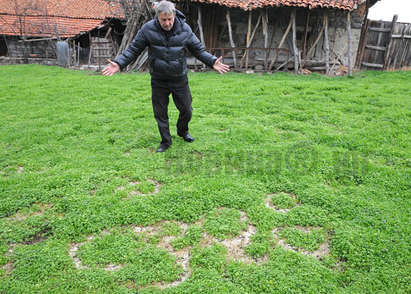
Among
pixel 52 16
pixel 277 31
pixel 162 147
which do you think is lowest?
pixel 162 147

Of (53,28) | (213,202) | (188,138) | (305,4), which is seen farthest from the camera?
(53,28)

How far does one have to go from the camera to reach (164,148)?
4941 mm

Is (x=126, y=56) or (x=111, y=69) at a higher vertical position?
(x=126, y=56)

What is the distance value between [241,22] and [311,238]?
1332cm

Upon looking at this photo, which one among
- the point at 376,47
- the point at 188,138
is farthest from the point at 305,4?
the point at 188,138

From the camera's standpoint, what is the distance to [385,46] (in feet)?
43.4

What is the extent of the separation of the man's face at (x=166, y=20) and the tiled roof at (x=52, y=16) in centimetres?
2056

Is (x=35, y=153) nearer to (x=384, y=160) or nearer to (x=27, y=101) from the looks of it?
(x=27, y=101)

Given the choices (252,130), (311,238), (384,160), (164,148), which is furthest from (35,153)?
(384,160)

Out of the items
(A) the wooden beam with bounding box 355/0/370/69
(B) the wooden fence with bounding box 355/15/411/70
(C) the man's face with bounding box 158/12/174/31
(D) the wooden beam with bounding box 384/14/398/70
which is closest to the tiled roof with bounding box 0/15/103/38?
(A) the wooden beam with bounding box 355/0/370/69

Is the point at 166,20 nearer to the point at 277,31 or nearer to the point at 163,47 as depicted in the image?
the point at 163,47

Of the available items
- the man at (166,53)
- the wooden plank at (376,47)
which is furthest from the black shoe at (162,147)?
the wooden plank at (376,47)

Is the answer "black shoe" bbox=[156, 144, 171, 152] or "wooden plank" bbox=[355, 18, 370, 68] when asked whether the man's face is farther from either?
"wooden plank" bbox=[355, 18, 370, 68]

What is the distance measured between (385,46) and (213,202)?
13519 millimetres
